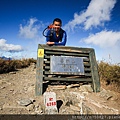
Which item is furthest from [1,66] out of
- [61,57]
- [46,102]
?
[46,102]

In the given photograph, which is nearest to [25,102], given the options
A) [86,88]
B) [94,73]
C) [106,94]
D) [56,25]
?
[86,88]

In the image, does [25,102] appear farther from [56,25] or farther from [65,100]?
[56,25]

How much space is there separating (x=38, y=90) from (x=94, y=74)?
90.6 inches

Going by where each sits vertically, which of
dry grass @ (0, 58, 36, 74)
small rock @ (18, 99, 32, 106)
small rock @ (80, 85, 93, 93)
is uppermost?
dry grass @ (0, 58, 36, 74)

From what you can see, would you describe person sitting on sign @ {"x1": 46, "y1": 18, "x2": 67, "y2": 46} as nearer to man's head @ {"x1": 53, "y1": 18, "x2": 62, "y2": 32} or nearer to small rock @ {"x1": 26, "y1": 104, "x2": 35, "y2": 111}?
man's head @ {"x1": 53, "y1": 18, "x2": 62, "y2": 32}

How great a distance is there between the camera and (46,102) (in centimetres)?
352

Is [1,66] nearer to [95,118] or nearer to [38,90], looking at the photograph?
[38,90]

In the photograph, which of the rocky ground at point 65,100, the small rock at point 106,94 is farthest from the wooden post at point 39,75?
the small rock at point 106,94

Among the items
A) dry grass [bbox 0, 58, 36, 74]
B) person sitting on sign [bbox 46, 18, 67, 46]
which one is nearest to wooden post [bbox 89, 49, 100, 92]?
person sitting on sign [bbox 46, 18, 67, 46]

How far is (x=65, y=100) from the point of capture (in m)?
4.22

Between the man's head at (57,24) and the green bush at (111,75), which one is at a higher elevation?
the man's head at (57,24)

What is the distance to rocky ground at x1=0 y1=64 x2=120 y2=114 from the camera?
368cm

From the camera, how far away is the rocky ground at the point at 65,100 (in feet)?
12.1

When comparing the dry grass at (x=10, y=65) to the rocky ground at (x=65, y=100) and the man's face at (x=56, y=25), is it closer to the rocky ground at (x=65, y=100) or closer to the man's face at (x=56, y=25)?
the rocky ground at (x=65, y=100)
